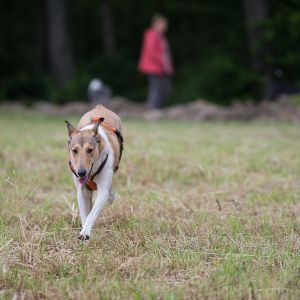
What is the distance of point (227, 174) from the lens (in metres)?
7.91

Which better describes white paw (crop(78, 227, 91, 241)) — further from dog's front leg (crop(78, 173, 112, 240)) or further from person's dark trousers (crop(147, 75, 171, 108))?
person's dark trousers (crop(147, 75, 171, 108))

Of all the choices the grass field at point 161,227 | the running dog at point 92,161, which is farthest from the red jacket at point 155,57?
the running dog at point 92,161

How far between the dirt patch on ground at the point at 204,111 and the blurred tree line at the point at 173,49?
160 cm

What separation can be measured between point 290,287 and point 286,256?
0.59 m

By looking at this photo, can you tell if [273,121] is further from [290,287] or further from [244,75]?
[290,287]

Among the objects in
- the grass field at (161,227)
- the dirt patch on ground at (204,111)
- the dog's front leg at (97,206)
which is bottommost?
the dirt patch on ground at (204,111)

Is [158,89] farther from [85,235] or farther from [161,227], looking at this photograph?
[85,235]

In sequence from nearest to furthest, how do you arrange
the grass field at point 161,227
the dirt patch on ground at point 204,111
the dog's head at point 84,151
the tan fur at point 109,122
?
the grass field at point 161,227 → the dog's head at point 84,151 → the tan fur at point 109,122 → the dirt patch on ground at point 204,111

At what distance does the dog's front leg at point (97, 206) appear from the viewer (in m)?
4.95

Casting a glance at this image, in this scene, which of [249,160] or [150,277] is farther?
[249,160]

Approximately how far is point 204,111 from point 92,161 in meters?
11.8

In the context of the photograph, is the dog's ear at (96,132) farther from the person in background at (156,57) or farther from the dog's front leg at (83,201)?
the person in background at (156,57)

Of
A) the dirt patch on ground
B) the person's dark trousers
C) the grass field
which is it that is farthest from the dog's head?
the person's dark trousers

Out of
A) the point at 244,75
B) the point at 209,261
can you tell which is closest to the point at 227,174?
the point at 209,261
